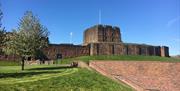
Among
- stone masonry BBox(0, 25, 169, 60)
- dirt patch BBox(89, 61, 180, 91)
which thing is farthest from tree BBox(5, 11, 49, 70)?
stone masonry BBox(0, 25, 169, 60)

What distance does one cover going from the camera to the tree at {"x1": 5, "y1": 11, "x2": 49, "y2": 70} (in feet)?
117

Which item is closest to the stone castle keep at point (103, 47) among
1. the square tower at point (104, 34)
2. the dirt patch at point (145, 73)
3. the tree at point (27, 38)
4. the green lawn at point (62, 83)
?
the square tower at point (104, 34)

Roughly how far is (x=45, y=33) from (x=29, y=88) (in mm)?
17337

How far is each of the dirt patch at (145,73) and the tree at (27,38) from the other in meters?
7.14

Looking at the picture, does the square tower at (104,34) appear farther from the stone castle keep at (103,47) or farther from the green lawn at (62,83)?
the green lawn at (62,83)

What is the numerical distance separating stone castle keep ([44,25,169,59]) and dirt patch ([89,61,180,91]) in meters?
30.7

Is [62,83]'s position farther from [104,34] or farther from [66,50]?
[104,34]

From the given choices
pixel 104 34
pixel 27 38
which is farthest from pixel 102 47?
pixel 27 38

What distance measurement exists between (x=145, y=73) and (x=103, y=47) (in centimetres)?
3529

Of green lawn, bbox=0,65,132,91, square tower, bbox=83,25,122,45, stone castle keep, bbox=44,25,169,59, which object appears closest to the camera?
green lawn, bbox=0,65,132,91

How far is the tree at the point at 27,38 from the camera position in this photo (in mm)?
35562

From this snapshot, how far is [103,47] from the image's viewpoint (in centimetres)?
6806

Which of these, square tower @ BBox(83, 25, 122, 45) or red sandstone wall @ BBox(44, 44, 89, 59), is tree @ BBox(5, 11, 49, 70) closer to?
red sandstone wall @ BBox(44, 44, 89, 59)

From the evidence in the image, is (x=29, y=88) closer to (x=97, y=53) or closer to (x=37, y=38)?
(x=37, y=38)
